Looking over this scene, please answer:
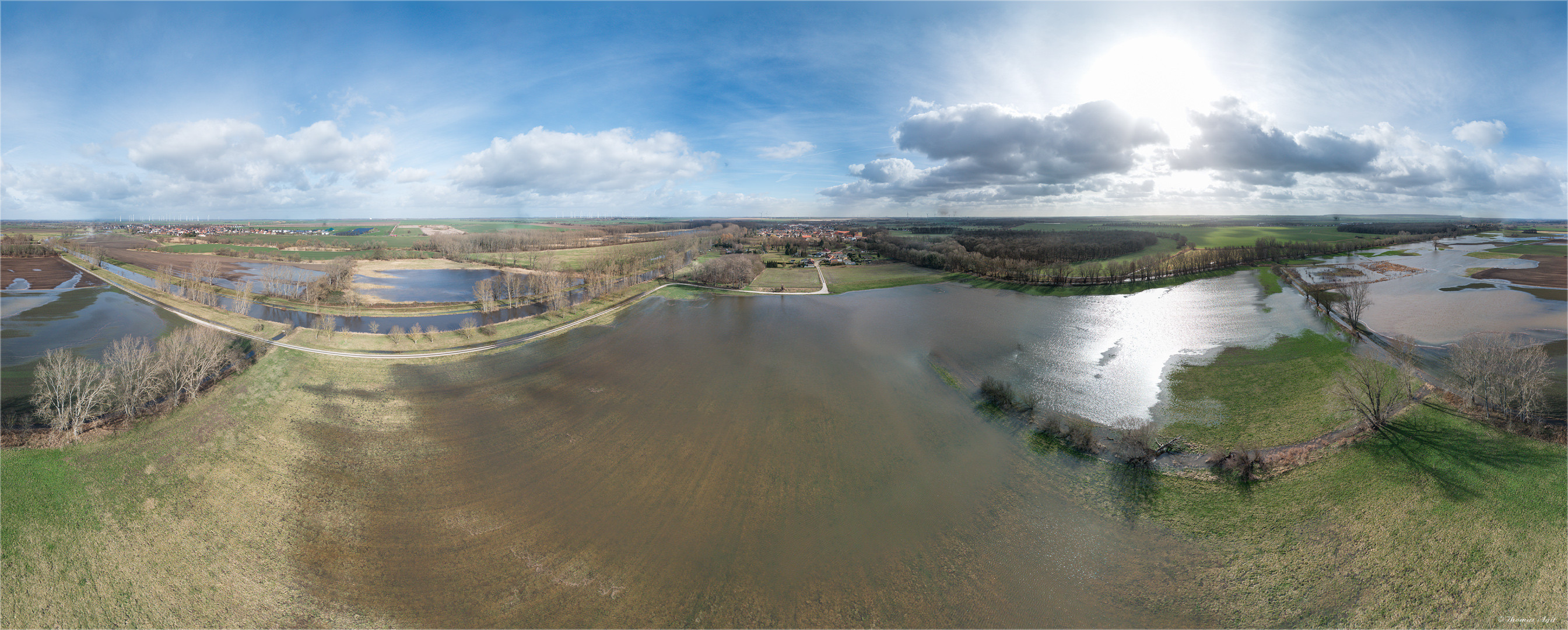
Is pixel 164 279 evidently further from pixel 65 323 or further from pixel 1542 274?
pixel 1542 274

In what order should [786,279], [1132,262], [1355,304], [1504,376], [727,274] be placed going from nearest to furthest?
[1504,376]
[1355,304]
[727,274]
[1132,262]
[786,279]

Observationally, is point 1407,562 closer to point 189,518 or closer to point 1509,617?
point 1509,617

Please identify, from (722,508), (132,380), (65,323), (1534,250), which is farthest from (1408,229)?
(65,323)

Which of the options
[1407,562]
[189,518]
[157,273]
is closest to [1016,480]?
[1407,562]

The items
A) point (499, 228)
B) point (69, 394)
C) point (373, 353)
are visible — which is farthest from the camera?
point (499, 228)

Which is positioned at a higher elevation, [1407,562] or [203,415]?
[203,415]

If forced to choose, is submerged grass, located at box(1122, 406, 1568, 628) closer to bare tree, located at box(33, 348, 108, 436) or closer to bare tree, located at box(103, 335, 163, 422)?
bare tree, located at box(33, 348, 108, 436)

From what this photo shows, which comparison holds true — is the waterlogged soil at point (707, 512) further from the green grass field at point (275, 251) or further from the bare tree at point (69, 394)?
the green grass field at point (275, 251)
